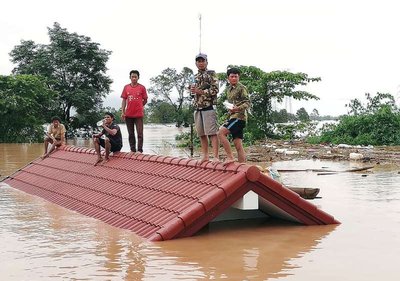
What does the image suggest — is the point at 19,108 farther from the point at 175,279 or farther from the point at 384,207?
the point at 175,279

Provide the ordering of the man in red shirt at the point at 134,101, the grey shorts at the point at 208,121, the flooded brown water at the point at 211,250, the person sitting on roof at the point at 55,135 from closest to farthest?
1. the flooded brown water at the point at 211,250
2. the grey shorts at the point at 208,121
3. the man in red shirt at the point at 134,101
4. the person sitting on roof at the point at 55,135

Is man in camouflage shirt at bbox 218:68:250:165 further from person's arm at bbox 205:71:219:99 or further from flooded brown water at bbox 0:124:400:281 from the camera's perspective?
flooded brown water at bbox 0:124:400:281

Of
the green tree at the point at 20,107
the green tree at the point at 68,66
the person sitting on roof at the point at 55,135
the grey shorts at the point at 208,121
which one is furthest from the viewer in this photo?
the green tree at the point at 68,66

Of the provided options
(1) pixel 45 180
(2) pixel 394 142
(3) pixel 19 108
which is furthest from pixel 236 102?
(3) pixel 19 108

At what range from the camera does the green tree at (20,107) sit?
36.3m

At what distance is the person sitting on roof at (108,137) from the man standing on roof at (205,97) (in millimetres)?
2932

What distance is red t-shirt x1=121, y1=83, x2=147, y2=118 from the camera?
12141 mm

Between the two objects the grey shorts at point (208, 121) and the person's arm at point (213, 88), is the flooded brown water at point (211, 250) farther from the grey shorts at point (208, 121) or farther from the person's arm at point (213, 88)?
the person's arm at point (213, 88)

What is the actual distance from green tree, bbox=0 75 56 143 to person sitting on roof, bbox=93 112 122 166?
83.9 ft

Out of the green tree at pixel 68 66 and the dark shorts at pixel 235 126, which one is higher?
the green tree at pixel 68 66

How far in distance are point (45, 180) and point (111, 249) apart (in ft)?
21.9

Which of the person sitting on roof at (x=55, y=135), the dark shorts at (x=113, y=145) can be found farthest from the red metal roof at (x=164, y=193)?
the person sitting on roof at (x=55, y=135)

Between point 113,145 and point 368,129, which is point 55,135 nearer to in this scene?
point 113,145

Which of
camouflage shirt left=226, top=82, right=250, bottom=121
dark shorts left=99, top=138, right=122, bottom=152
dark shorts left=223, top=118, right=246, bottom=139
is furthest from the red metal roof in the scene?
camouflage shirt left=226, top=82, right=250, bottom=121
